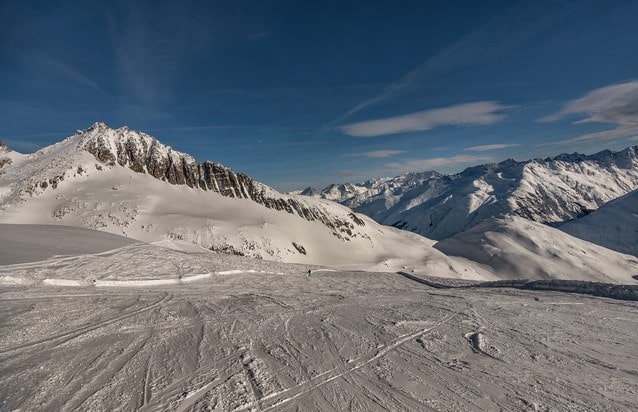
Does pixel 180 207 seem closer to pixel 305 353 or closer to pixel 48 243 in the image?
pixel 48 243

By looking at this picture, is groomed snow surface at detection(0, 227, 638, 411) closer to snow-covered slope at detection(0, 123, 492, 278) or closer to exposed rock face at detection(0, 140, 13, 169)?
snow-covered slope at detection(0, 123, 492, 278)

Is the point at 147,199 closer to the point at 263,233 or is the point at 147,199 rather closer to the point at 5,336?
the point at 263,233

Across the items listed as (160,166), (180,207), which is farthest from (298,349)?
(160,166)

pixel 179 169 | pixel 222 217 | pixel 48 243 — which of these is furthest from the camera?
pixel 179 169

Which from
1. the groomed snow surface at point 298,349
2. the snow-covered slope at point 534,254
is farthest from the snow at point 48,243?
the snow-covered slope at point 534,254

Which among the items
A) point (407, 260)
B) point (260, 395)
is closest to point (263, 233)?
point (407, 260)
